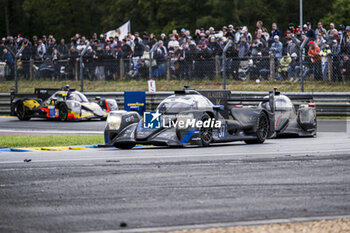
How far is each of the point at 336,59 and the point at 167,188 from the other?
1495cm

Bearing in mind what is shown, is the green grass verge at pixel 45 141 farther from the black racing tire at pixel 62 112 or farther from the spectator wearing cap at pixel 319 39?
the spectator wearing cap at pixel 319 39

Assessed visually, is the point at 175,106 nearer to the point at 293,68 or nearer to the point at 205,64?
the point at 293,68

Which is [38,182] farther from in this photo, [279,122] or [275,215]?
A: [279,122]

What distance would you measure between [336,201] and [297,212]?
2.85 feet

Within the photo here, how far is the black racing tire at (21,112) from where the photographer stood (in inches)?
1048

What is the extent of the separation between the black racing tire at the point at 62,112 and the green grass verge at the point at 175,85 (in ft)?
6.60

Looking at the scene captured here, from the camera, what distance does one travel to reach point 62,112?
25.7 m

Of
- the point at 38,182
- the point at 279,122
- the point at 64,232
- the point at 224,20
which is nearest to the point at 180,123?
the point at 279,122

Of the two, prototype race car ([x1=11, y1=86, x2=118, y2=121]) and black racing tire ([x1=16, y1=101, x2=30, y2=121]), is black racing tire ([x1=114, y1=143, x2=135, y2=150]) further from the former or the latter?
black racing tire ([x1=16, y1=101, x2=30, y2=121])

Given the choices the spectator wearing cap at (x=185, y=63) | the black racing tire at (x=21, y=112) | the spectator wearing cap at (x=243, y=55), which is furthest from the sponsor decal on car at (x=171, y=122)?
the black racing tire at (x=21, y=112)

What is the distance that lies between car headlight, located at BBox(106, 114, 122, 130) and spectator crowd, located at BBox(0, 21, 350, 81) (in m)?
8.84

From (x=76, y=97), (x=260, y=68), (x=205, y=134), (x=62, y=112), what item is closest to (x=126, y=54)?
(x=76, y=97)

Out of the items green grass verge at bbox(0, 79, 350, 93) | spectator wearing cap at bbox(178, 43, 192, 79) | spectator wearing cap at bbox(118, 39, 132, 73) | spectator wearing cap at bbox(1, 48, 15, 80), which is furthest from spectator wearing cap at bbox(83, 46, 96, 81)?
spectator wearing cap at bbox(178, 43, 192, 79)

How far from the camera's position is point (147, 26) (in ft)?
178
